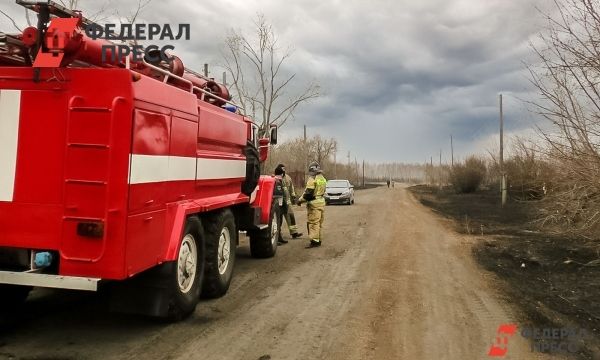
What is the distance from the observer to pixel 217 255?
6680mm

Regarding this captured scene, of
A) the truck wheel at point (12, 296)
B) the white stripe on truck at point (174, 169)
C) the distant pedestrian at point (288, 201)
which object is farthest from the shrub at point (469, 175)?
the truck wheel at point (12, 296)

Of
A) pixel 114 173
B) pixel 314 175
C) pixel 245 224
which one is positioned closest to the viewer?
pixel 114 173

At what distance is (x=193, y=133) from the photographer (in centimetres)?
575

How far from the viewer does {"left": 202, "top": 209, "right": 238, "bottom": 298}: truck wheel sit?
21.6 ft

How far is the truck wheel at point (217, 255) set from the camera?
6594 millimetres

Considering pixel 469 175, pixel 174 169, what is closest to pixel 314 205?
pixel 174 169

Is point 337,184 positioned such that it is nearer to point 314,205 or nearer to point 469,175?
point 314,205

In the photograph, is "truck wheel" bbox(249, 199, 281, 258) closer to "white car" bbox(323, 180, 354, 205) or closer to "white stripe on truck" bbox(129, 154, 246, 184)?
"white stripe on truck" bbox(129, 154, 246, 184)

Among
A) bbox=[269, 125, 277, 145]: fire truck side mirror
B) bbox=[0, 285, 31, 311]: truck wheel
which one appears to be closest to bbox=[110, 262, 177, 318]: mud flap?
bbox=[0, 285, 31, 311]: truck wheel

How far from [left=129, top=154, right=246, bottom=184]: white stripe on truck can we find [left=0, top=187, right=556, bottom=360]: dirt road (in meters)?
1.63

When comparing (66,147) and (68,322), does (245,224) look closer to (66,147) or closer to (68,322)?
(68,322)

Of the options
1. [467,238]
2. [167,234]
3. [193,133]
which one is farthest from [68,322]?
[467,238]

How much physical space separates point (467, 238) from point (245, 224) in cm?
758

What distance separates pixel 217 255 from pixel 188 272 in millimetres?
838
